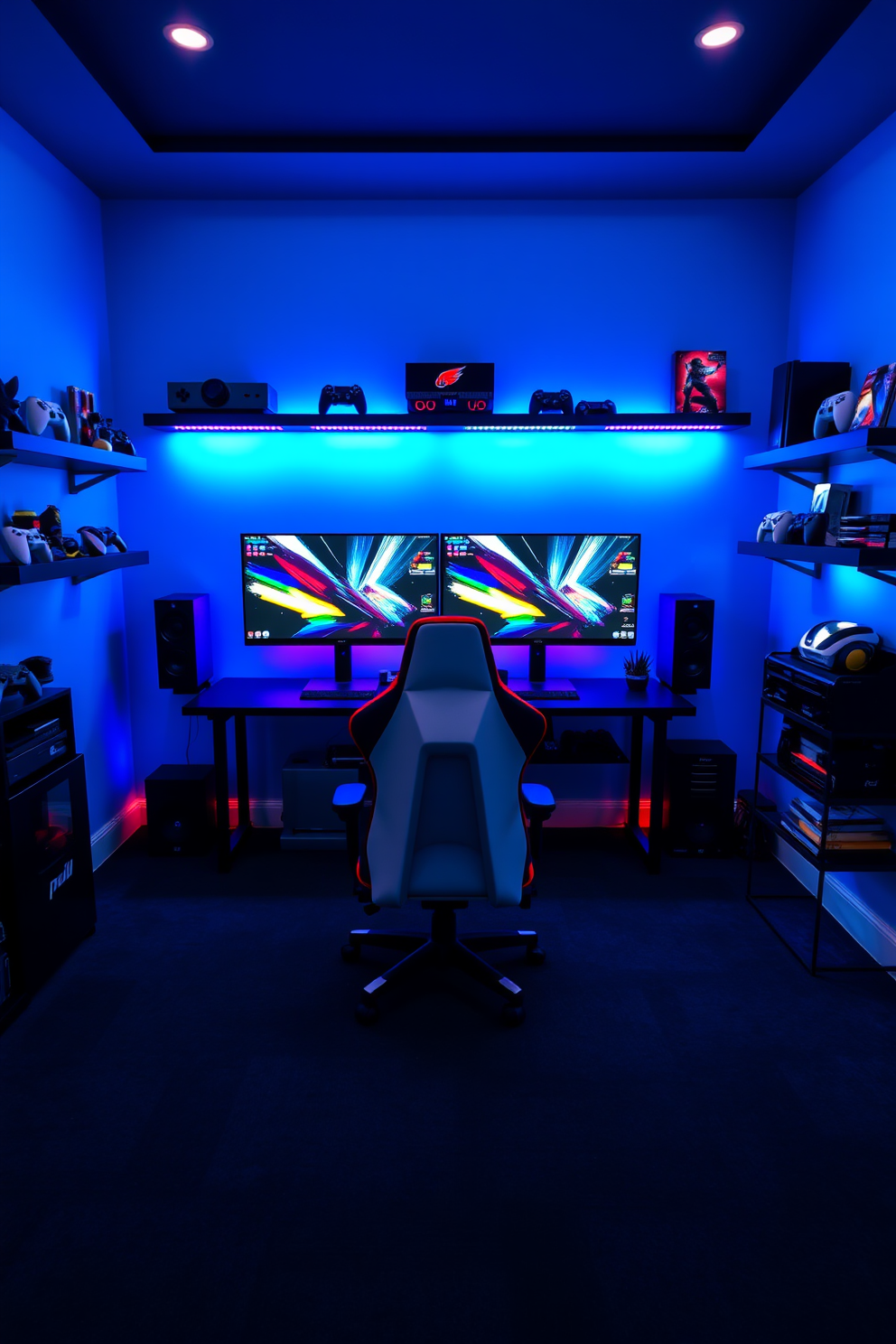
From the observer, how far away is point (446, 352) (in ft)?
11.0

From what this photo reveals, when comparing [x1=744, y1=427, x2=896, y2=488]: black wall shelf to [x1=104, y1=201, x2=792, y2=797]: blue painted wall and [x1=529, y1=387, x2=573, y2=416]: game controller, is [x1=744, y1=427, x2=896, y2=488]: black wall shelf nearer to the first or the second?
[x1=104, y1=201, x2=792, y2=797]: blue painted wall

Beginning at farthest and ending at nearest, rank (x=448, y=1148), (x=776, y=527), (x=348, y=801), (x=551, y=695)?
(x=551, y=695)
(x=776, y=527)
(x=348, y=801)
(x=448, y=1148)

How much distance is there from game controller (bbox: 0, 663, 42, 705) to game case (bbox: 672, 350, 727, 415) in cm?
272

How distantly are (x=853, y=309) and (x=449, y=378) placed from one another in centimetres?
151

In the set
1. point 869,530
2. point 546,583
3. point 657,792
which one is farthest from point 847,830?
point 546,583

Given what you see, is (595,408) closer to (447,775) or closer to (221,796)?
(447,775)

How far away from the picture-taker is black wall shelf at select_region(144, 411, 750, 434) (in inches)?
121

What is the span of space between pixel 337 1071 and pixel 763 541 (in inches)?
89.8

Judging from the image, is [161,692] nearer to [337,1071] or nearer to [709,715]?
[337,1071]

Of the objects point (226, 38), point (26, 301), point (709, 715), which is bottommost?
point (709, 715)

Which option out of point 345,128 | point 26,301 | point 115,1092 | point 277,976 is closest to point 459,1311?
point 115,1092

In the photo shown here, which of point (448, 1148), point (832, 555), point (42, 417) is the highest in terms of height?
point (42, 417)

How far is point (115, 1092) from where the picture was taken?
1.93m

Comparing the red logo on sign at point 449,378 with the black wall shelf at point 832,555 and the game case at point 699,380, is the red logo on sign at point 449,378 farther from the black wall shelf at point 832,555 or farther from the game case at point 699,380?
the black wall shelf at point 832,555
